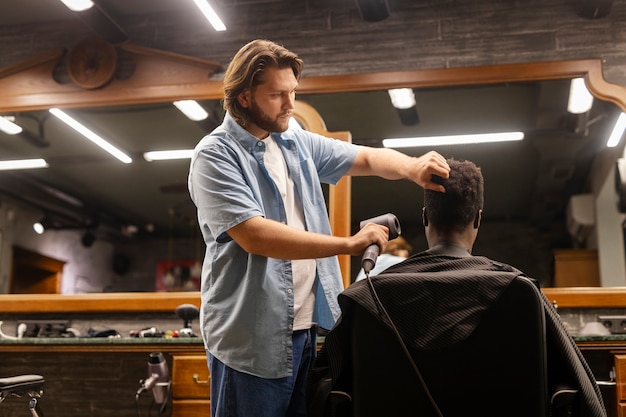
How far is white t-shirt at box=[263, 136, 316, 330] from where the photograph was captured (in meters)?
1.60

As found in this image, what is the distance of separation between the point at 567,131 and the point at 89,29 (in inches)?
115

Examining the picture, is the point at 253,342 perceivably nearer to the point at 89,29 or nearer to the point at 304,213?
the point at 304,213

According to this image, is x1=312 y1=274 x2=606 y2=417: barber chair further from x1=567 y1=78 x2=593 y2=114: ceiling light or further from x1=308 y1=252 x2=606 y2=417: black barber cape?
x1=567 y1=78 x2=593 y2=114: ceiling light

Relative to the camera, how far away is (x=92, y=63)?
13.0ft

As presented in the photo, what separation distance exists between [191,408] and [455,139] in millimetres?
2239

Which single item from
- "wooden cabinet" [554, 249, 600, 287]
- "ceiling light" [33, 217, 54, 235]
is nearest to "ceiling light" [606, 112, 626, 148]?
"wooden cabinet" [554, 249, 600, 287]

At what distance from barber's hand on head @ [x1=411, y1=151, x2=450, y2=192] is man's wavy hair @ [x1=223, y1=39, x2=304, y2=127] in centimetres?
43

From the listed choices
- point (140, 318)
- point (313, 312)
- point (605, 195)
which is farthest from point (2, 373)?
point (605, 195)

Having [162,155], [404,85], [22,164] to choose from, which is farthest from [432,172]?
[22,164]

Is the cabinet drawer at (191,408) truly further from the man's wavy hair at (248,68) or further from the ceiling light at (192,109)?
the ceiling light at (192,109)

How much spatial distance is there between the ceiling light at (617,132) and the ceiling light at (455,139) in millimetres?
499

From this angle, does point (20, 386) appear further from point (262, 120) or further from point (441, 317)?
point (441, 317)

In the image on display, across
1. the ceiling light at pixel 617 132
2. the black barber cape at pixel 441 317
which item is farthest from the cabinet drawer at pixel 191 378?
the ceiling light at pixel 617 132

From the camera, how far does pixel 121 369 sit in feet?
11.4
